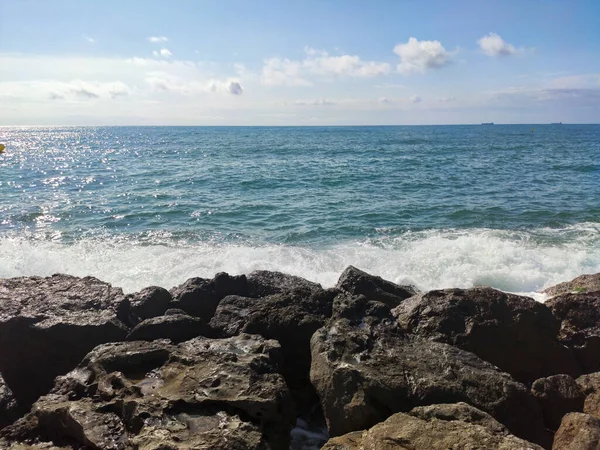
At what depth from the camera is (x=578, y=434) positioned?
462 cm

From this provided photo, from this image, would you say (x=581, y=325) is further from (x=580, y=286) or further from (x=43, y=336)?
(x=43, y=336)

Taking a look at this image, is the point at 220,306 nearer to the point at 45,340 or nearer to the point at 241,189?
the point at 45,340

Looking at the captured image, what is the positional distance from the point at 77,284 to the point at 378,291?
18.2ft

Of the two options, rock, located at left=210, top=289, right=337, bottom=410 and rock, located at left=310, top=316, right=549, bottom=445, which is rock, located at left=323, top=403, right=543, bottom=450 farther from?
rock, located at left=210, top=289, right=337, bottom=410

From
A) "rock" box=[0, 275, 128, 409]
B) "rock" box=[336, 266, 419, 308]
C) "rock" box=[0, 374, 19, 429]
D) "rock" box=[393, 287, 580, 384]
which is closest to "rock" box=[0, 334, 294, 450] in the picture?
"rock" box=[0, 374, 19, 429]

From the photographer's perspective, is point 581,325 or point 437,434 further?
point 581,325

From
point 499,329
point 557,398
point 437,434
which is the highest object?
point 437,434

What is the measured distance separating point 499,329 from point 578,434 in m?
2.48

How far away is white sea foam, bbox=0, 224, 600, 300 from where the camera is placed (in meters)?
13.2

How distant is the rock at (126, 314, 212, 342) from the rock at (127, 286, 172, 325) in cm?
126

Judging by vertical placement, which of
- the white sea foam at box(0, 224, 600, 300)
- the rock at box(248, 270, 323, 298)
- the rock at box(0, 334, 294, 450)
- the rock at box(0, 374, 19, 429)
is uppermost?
the rock at box(0, 334, 294, 450)

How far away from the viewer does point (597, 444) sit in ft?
14.4

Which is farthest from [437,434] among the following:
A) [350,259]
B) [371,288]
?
[350,259]

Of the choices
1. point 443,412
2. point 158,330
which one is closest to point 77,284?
point 158,330
